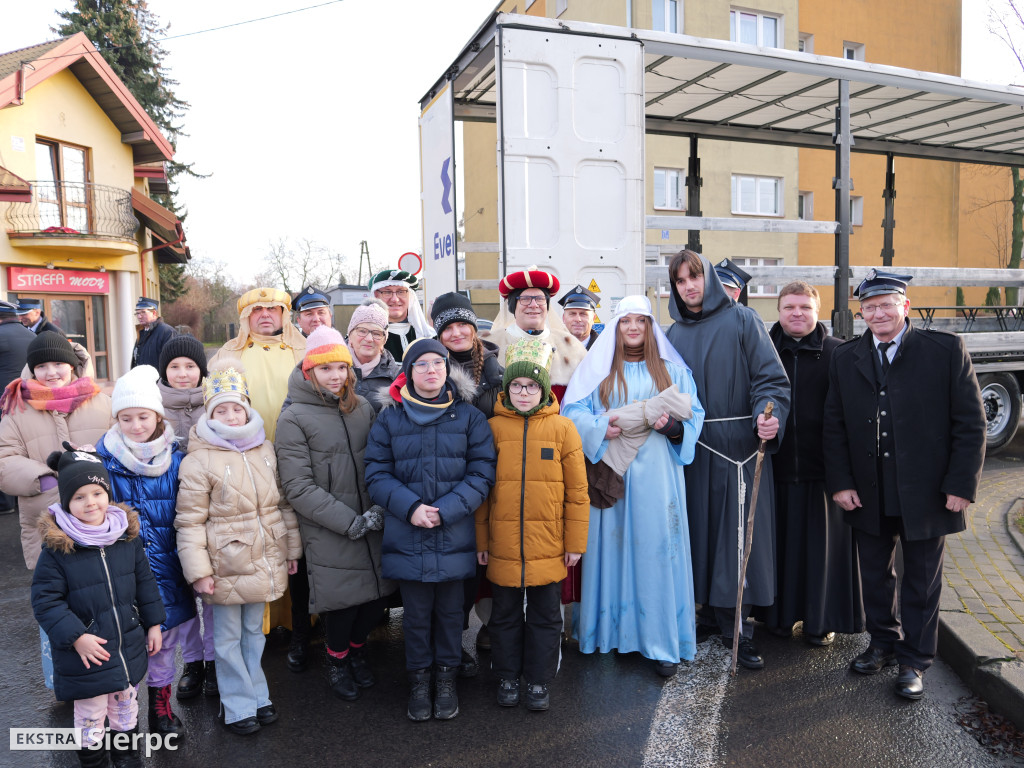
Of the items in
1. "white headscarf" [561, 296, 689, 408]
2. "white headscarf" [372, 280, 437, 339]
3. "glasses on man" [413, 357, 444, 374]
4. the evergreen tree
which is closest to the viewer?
"glasses on man" [413, 357, 444, 374]

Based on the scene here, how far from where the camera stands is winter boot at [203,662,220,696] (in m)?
3.32

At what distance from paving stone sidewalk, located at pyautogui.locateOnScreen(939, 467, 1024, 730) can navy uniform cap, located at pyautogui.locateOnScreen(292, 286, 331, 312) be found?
385cm

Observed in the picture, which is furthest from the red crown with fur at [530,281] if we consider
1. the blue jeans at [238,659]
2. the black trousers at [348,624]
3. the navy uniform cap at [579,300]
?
the blue jeans at [238,659]

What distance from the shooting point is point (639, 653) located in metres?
3.70

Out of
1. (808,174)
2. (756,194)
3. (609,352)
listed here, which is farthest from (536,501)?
(808,174)

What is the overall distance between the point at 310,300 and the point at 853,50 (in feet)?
75.2

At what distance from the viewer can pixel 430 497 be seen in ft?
10.2

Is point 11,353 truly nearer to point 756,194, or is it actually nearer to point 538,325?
point 538,325

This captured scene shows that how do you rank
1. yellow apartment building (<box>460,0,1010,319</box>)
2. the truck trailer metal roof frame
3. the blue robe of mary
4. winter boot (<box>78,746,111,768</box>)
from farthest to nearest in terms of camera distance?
yellow apartment building (<box>460,0,1010,319</box>) → the truck trailer metal roof frame → the blue robe of mary → winter boot (<box>78,746,111,768</box>)

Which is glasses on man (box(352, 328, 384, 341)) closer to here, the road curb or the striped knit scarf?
the striped knit scarf

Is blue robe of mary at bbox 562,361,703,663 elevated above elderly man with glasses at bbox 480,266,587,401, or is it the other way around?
A: elderly man with glasses at bbox 480,266,587,401

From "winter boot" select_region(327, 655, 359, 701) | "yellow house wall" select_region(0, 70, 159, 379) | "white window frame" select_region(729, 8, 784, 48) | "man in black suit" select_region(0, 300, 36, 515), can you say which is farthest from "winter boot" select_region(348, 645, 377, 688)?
"white window frame" select_region(729, 8, 784, 48)

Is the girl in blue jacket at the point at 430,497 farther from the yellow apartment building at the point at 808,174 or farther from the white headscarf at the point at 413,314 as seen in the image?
the yellow apartment building at the point at 808,174

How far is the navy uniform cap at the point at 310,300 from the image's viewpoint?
4.30 metres
